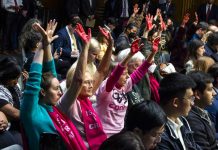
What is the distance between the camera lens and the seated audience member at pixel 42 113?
127 inches

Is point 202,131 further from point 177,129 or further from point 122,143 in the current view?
point 122,143

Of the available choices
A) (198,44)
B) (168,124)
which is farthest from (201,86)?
(198,44)

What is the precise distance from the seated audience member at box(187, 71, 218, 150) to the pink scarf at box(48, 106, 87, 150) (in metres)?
1.07

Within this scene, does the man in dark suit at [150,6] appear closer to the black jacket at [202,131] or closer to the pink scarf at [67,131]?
the black jacket at [202,131]

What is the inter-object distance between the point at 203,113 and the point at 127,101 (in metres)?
0.66

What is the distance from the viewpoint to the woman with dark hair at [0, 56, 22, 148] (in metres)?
4.07

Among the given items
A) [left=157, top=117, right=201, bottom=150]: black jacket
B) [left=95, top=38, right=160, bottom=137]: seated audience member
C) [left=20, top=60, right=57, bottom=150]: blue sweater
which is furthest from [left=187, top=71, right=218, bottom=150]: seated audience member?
[left=20, top=60, right=57, bottom=150]: blue sweater

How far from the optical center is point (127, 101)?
14.8 feet

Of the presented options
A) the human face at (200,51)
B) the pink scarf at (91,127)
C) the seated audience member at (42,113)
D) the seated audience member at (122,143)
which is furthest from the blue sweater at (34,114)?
the human face at (200,51)

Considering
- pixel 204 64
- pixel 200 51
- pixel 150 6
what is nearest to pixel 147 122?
pixel 204 64

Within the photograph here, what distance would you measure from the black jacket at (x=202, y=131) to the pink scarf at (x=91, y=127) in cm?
80

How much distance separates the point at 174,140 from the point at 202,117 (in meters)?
0.75

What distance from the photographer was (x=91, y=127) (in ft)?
12.2

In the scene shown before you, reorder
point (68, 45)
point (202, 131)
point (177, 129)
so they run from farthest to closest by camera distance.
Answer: point (68, 45)
point (202, 131)
point (177, 129)
